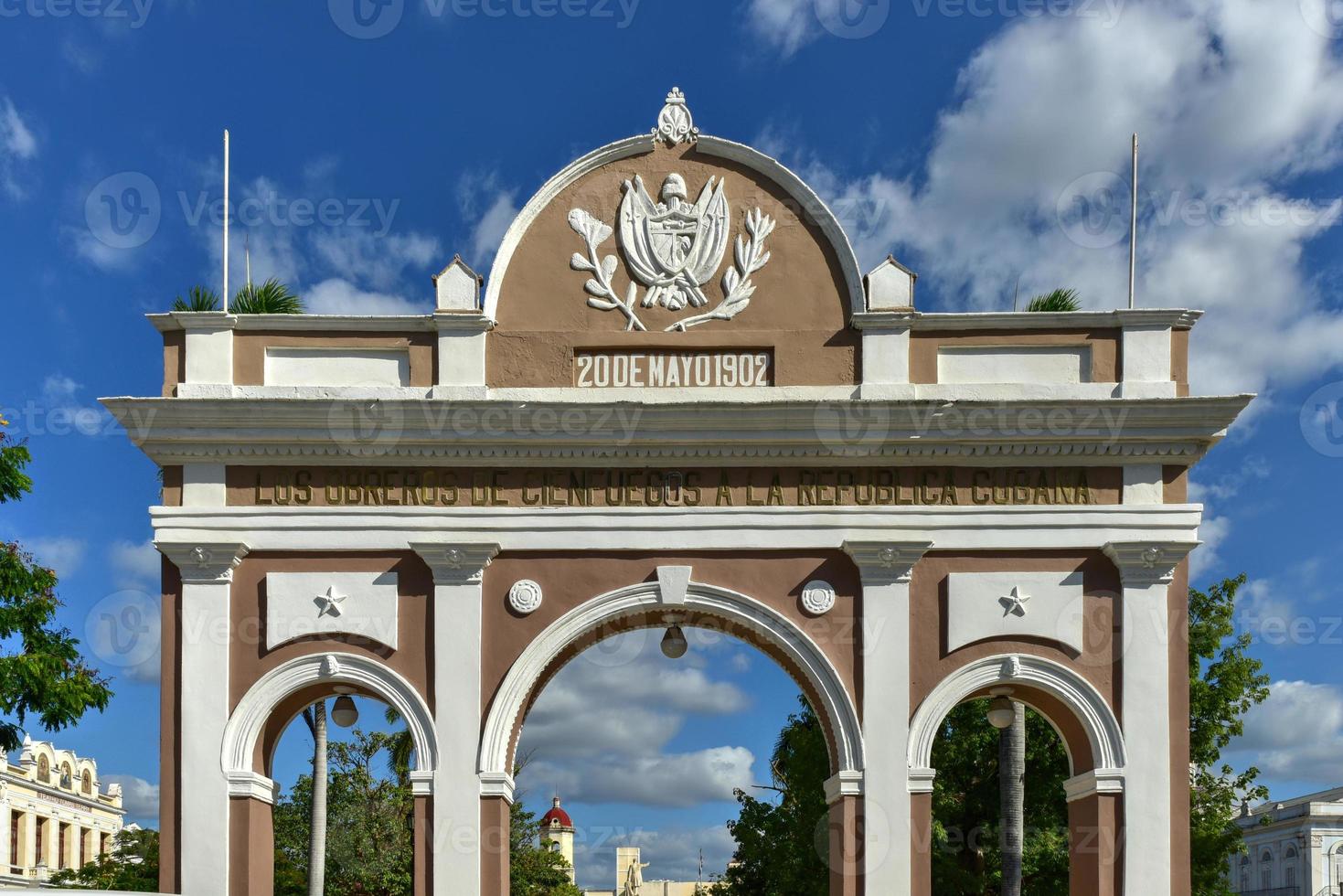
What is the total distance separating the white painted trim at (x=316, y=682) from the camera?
13.8m

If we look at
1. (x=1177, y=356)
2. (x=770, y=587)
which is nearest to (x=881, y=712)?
(x=770, y=587)

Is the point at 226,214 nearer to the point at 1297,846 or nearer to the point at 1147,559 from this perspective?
the point at 1147,559

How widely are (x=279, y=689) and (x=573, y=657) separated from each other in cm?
320

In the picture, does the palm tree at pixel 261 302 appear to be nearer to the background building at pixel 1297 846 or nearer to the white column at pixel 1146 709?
the white column at pixel 1146 709

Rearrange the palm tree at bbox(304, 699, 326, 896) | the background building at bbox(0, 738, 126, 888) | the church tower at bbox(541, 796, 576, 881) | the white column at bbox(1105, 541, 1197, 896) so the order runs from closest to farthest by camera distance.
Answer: the white column at bbox(1105, 541, 1197, 896) → the palm tree at bbox(304, 699, 326, 896) → the background building at bbox(0, 738, 126, 888) → the church tower at bbox(541, 796, 576, 881)

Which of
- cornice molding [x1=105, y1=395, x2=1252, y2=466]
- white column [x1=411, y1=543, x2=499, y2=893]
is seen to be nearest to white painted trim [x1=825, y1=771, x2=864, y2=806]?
cornice molding [x1=105, y1=395, x2=1252, y2=466]

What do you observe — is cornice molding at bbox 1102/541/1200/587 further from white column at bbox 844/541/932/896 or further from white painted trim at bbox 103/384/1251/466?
white column at bbox 844/541/932/896

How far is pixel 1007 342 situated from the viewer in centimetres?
1437

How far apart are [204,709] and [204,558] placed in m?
1.48

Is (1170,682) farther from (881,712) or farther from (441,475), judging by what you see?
(441,475)

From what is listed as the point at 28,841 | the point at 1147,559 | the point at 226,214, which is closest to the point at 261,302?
the point at 226,214

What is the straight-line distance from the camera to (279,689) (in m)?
13.9

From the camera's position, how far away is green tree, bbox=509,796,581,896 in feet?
124

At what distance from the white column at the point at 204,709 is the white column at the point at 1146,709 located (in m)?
8.75
